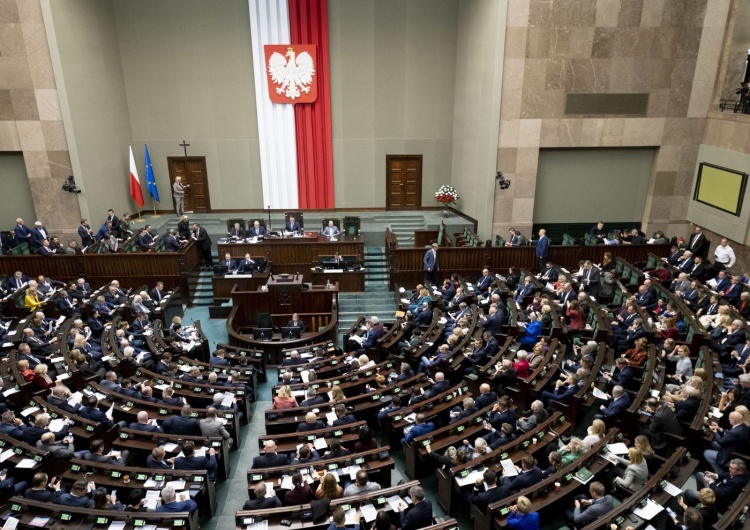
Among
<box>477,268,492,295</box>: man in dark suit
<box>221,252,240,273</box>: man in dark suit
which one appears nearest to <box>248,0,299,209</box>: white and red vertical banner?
<box>221,252,240,273</box>: man in dark suit

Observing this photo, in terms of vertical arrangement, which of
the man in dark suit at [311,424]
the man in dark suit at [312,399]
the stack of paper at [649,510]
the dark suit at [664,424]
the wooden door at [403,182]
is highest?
the wooden door at [403,182]

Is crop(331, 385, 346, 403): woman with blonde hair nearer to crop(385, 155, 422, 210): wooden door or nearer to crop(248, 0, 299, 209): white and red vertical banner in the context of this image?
crop(248, 0, 299, 209): white and red vertical banner

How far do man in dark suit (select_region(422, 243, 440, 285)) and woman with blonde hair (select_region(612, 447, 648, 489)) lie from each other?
8.22 m

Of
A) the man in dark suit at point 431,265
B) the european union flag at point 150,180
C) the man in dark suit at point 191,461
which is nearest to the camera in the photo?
the man in dark suit at point 191,461

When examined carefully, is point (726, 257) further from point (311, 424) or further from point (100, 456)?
point (100, 456)

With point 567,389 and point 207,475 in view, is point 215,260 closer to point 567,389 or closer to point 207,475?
point 207,475

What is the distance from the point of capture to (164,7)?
17.9 metres

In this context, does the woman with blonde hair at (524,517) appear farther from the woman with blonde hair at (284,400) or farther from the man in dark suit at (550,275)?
the man in dark suit at (550,275)

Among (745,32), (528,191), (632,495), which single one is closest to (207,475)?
(632,495)

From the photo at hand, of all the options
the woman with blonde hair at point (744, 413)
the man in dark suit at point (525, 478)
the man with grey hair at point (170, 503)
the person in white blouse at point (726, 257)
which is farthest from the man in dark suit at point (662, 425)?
the person in white blouse at point (726, 257)

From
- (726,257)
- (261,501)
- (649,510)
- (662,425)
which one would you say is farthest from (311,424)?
(726,257)

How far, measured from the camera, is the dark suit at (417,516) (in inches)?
232

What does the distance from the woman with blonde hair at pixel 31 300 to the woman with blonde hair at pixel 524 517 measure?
36.8 ft

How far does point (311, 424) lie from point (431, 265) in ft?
24.0
